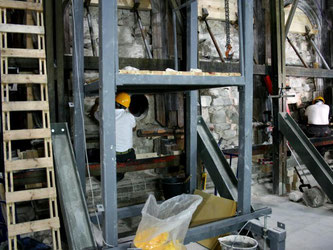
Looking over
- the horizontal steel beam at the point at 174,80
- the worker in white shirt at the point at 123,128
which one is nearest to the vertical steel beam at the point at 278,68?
the worker in white shirt at the point at 123,128

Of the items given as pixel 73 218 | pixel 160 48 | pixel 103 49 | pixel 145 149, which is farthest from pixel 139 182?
pixel 103 49

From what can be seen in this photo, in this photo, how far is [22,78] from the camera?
3.01m

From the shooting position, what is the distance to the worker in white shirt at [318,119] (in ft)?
22.1

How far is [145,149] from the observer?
5.81 metres

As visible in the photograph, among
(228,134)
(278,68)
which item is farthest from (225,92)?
(278,68)

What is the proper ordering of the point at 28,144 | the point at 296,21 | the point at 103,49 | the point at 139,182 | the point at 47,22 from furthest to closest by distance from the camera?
the point at 296,21, the point at 139,182, the point at 28,144, the point at 47,22, the point at 103,49

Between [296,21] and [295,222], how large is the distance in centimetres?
509

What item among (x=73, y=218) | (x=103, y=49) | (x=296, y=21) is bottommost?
(x=73, y=218)

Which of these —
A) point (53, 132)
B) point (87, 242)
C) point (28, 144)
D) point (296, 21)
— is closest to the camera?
point (87, 242)

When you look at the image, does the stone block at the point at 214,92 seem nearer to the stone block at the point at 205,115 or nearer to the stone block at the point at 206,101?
the stone block at the point at 206,101

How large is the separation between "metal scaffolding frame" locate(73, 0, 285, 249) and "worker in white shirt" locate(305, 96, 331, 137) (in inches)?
167

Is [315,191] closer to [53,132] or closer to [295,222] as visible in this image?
[295,222]

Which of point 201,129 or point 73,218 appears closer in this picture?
point 73,218

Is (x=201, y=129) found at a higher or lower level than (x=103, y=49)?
lower
